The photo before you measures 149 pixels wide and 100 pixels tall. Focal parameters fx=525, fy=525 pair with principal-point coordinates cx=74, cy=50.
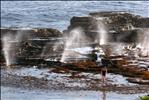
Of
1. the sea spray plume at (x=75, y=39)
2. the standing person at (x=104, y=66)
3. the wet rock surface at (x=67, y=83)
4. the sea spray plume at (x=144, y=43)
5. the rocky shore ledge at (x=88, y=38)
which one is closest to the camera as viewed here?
the wet rock surface at (x=67, y=83)

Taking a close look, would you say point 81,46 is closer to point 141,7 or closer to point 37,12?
point 37,12

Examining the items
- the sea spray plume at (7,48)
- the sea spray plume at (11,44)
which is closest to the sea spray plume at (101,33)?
the sea spray plume at (11,44)

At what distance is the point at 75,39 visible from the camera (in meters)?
58.5

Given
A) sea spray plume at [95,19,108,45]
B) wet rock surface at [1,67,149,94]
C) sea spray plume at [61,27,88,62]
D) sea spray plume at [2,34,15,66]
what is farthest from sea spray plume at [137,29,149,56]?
sea spray plume at [2,34,15,66]

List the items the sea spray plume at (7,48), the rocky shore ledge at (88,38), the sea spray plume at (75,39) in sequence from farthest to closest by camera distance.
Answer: the sea spray plume at (75,39) → the sea spray plume at (7,48) → the rocky shore ledge at (88,38)

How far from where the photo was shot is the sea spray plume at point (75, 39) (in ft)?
178

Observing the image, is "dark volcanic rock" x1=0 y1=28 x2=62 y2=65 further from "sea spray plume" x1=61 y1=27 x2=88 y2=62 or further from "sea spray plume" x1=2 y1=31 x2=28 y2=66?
"sea spray plume" x1=61 y1=27 x2=88 y2=62

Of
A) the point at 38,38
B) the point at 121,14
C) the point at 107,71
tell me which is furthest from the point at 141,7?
the point at 107,71

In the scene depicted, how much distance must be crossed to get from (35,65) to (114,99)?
14.3m

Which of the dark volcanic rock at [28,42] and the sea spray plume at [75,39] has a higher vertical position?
the dark volcanic rock at [28,42]

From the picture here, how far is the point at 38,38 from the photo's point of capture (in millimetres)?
56969

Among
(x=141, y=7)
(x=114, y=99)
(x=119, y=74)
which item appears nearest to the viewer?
(x=114, y=99)

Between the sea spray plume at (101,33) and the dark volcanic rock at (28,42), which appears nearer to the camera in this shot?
the dark volcanic rock at (28,42)

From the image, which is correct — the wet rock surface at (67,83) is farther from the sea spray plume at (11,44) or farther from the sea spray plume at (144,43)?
the sea spray plume at (144,43)
